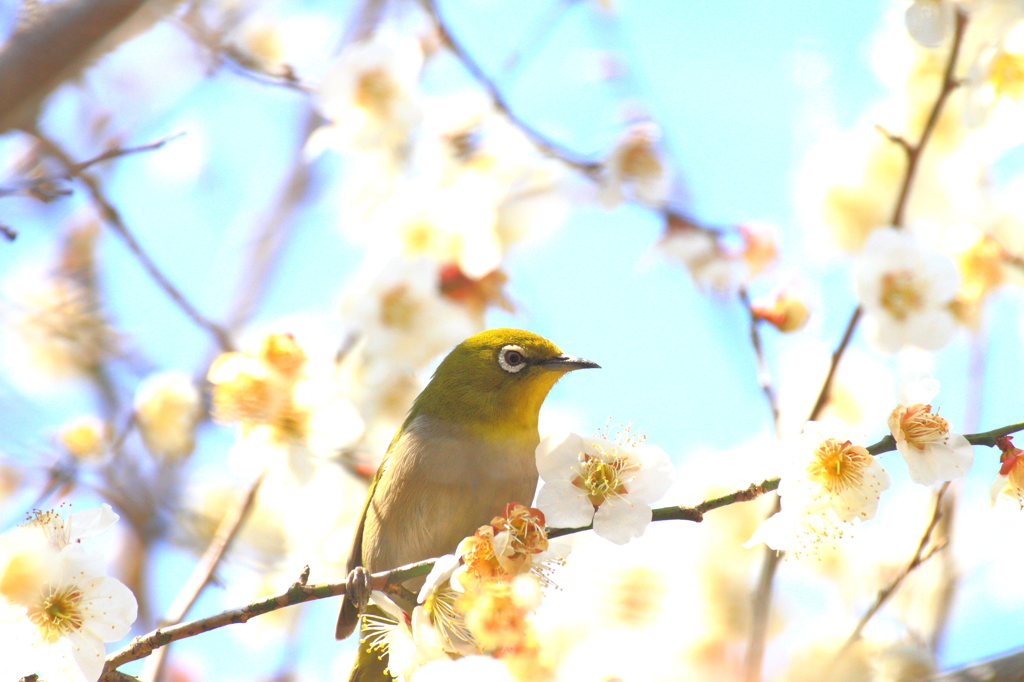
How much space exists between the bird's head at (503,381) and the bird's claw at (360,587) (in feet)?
3.05

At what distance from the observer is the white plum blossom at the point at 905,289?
2990mm

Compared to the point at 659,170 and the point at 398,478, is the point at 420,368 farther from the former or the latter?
the point at 659,170

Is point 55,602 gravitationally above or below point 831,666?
above

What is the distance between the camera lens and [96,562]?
177cm

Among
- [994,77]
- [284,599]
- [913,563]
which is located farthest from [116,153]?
[994,77]

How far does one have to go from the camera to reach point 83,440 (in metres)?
3.56

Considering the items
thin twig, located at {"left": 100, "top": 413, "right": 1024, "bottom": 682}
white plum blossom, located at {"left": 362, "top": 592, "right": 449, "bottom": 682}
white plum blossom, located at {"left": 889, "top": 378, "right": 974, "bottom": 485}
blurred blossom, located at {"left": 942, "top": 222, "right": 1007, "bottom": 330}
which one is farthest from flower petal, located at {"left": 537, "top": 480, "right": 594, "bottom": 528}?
blurred blossom, located at {"left": 942, "top": 222, "right": 1007, "bottom": 330}

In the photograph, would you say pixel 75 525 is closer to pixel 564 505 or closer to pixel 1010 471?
pixel 564 505

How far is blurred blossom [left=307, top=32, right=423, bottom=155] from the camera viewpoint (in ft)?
11.2

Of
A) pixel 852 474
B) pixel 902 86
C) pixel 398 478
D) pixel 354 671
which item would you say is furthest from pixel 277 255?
pixel 852 474

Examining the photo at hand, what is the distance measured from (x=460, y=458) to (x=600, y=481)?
3.29 ft

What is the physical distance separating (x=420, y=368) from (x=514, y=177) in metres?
1.00

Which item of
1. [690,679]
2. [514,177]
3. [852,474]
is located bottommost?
[690,679]

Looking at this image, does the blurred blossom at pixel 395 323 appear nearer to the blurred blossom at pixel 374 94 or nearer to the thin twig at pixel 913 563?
the blurred blossom at pixel 374 94
